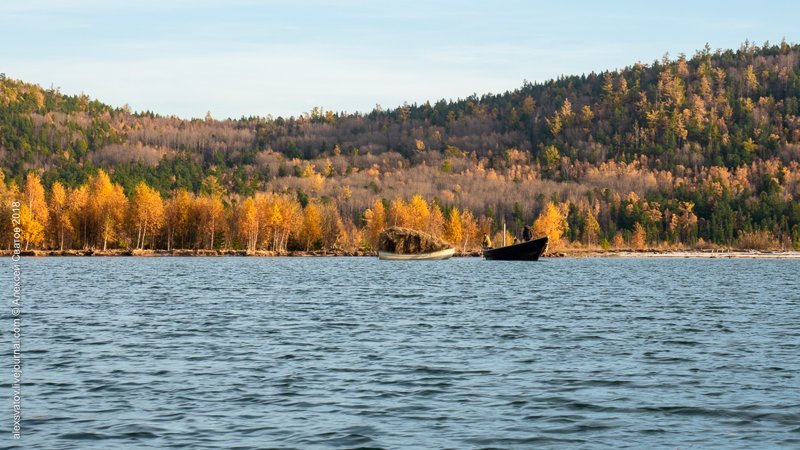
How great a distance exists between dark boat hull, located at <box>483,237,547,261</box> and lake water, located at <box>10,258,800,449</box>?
11263 cm

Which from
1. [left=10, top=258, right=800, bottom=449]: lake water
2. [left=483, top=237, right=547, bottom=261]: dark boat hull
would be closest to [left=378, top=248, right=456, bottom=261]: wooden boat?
[left=483, top=237, right=547, bottom=261]: dark boat hull

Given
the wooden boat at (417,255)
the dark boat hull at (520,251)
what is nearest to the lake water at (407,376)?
the dark boat hull at (520,251)

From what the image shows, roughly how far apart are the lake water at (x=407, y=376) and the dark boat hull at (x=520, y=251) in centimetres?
11263

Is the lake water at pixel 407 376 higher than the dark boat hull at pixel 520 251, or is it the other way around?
the dark boat hull at pixel 520 251

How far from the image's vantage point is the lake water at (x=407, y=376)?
23891mm

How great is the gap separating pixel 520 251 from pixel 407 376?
146 metres

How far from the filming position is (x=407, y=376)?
32.1 metres

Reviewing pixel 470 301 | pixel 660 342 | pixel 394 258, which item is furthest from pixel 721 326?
pixel 394 258

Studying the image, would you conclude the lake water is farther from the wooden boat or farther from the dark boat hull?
Answer: the wooden boat

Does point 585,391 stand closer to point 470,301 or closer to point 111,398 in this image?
point 111,398

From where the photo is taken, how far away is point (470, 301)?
223 feet

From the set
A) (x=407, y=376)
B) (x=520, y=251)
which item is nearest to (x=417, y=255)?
(x=520, y=251)

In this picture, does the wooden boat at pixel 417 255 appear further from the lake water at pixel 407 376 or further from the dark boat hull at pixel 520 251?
the lake water at pixel 407 376

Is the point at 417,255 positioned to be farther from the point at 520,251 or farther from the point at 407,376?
the point at 407,376
